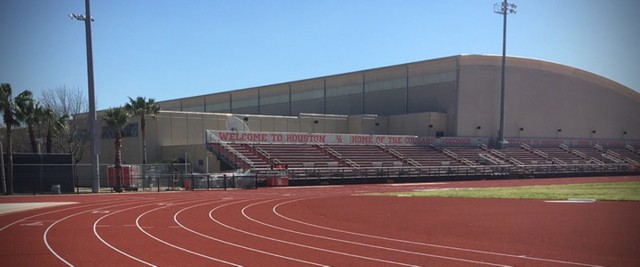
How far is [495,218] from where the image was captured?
17.9 metres

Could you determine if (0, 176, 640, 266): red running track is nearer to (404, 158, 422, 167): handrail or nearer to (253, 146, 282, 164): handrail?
(253, 146, 282, 164): handrail

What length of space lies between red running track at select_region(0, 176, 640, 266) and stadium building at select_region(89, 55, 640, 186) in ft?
101

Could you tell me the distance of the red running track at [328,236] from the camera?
10867 mm

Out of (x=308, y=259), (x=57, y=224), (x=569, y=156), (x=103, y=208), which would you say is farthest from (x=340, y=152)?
(x=308, y=259)

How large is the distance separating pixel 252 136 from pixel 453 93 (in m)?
27.4

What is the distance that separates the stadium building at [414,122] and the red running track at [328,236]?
3075 cm

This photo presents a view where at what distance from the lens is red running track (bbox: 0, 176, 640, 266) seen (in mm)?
10867

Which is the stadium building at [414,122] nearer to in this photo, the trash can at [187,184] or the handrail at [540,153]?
the handrail at [540,153]

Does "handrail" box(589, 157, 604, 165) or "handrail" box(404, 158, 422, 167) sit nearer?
"handrail" box(589, 157, 604, 165)

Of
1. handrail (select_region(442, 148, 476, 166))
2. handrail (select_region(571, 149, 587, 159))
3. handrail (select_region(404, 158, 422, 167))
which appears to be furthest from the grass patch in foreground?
handrail (select_region(571, 149, 587, 159))

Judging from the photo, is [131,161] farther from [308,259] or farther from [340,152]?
[308,259]

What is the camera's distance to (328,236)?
1429 cm

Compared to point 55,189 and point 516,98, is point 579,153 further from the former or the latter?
point 55,189

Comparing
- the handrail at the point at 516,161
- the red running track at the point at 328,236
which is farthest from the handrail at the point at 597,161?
the red running track at the point at 328,236
